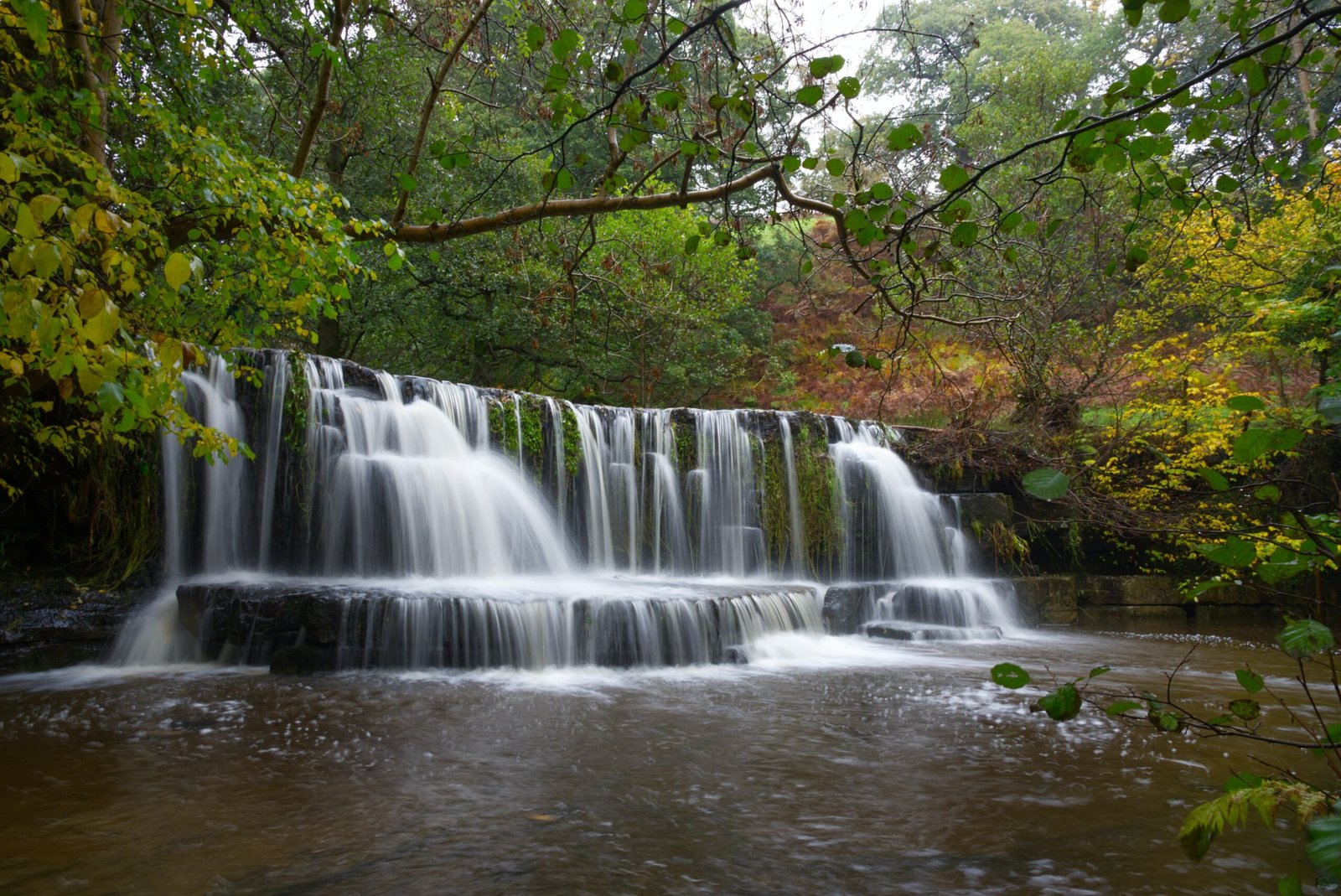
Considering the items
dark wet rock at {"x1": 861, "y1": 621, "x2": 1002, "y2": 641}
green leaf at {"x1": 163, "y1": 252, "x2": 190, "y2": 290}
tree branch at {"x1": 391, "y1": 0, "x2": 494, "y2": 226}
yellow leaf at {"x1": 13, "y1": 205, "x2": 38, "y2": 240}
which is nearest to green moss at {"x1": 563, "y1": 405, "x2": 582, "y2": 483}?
dark wet rock at {"x1": 861, "y1": 621, "x2": 1002, "y2": 641}

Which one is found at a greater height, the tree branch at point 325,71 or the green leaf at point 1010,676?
the tree branch at point 325,71

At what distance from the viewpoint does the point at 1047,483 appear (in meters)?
1.59

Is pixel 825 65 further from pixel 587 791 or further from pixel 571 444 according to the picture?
pixel 571 444

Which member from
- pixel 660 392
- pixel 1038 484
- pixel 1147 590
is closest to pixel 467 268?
pixel 660 392

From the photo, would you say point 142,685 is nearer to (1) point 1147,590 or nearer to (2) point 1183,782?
(2) point 1183,782

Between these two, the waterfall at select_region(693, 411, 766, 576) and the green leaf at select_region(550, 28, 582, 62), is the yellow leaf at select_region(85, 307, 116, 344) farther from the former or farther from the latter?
the waterfall at select_region(693, 411, 766, 576)

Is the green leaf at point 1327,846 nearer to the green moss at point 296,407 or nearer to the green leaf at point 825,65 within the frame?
the green leaf at point 825,65

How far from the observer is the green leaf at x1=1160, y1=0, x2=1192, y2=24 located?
1.84m

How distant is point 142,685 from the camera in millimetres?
6062

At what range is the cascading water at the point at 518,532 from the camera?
705 centimetres

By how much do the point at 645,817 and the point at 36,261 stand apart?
119 inches

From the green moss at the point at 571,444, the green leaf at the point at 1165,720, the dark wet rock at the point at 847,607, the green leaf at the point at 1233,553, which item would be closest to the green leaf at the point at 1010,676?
the green leaf at the point at 1165,720

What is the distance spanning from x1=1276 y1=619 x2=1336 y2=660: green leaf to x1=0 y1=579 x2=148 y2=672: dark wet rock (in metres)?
8.28

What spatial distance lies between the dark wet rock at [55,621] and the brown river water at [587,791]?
37 cm
